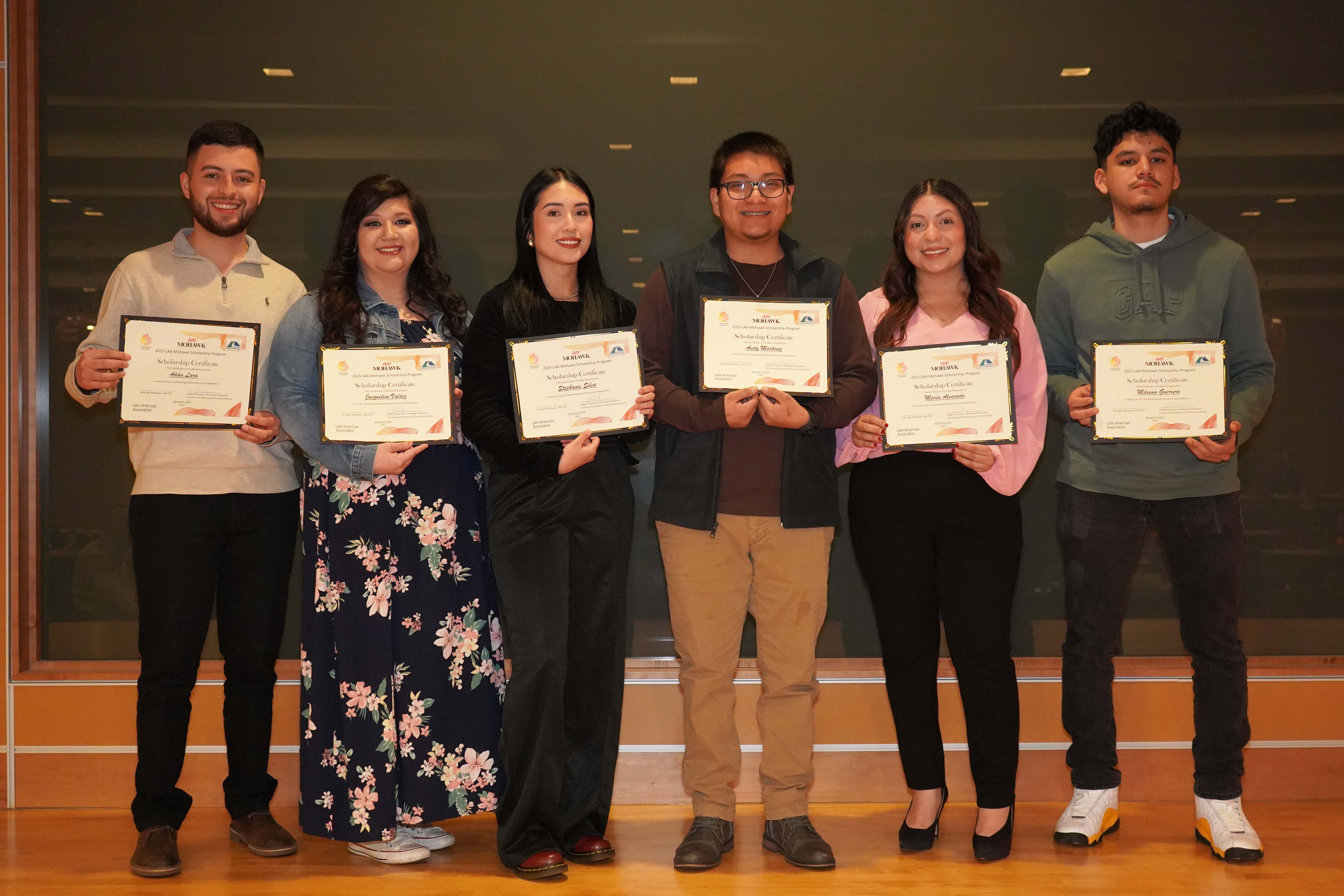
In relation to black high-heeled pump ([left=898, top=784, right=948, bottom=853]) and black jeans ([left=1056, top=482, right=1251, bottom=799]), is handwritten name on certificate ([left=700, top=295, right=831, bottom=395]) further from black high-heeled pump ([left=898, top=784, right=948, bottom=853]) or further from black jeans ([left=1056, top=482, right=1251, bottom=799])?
black high-heeled pump ([left=898, top=784, right=948, bottom=853])

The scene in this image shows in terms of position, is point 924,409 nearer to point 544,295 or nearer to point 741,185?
point 741,185

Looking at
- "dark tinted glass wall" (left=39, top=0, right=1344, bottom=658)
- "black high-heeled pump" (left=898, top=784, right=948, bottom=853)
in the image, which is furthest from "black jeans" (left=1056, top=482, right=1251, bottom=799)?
"dark tinted glass wall" (left=39, top=0, right=1344, bottom=658)

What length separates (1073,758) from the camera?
3104mm

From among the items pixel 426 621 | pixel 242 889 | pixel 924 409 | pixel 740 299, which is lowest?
pixel 242 889

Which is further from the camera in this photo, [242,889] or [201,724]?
[201,724]

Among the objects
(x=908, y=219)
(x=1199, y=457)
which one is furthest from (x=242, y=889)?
(x=1199, y=457)

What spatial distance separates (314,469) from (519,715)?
89 cm

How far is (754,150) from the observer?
2832 millimetres

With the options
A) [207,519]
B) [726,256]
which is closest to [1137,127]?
[726,256]

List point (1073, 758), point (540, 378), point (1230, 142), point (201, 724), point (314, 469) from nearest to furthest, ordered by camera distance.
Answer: point (540, 378) → point (314, 469) → point (1073, 758) → point (201, 724) → point (1230, 142)

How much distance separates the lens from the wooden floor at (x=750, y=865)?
8.87ft

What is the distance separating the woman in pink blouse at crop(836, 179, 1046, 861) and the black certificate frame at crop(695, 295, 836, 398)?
19 centimetres

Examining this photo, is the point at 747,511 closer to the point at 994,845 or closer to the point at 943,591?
the point at 943,591

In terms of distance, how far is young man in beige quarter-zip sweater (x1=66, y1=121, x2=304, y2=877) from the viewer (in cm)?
288
